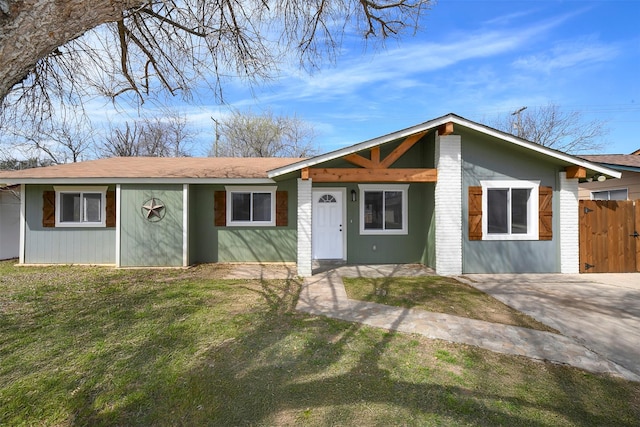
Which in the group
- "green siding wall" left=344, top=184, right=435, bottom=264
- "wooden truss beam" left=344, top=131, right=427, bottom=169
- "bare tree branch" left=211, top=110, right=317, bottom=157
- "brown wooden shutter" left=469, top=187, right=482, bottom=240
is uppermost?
"bare tree branch" left=211, top=110, right=317, bottom=157

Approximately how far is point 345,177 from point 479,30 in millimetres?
5128

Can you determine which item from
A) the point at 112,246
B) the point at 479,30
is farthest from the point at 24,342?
the point at 479,30

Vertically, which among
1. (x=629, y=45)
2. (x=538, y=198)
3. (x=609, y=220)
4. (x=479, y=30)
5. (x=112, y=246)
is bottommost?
(x=112, y=246)

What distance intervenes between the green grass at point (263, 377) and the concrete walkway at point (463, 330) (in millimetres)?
229

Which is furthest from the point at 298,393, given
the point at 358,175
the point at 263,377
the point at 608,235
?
the point at 608,235

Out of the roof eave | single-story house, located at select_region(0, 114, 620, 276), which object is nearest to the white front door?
single-story house, located at select_region(0, 114, 620, 276)

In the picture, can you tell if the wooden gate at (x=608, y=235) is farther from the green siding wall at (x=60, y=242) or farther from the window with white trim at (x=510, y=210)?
the green siding wall at (x=60, y=242)

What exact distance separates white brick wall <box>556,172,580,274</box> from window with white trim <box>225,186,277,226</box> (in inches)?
286

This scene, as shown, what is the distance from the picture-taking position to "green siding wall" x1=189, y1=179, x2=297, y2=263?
9.05 meters

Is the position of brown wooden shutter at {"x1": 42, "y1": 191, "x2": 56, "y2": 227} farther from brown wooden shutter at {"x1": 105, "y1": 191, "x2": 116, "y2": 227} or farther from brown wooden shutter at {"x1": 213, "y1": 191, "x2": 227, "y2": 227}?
brown wooden shutter at {"x1": 213, "y1": 191, "x2": 227, "y2": 227}

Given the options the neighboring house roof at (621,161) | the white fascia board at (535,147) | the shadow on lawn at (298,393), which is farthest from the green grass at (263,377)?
the neighboring house roof at (621,161)

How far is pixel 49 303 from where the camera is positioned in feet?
17.3

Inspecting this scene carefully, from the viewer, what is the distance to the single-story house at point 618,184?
28.7 feet

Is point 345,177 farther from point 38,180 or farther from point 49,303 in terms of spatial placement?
point 38,180
